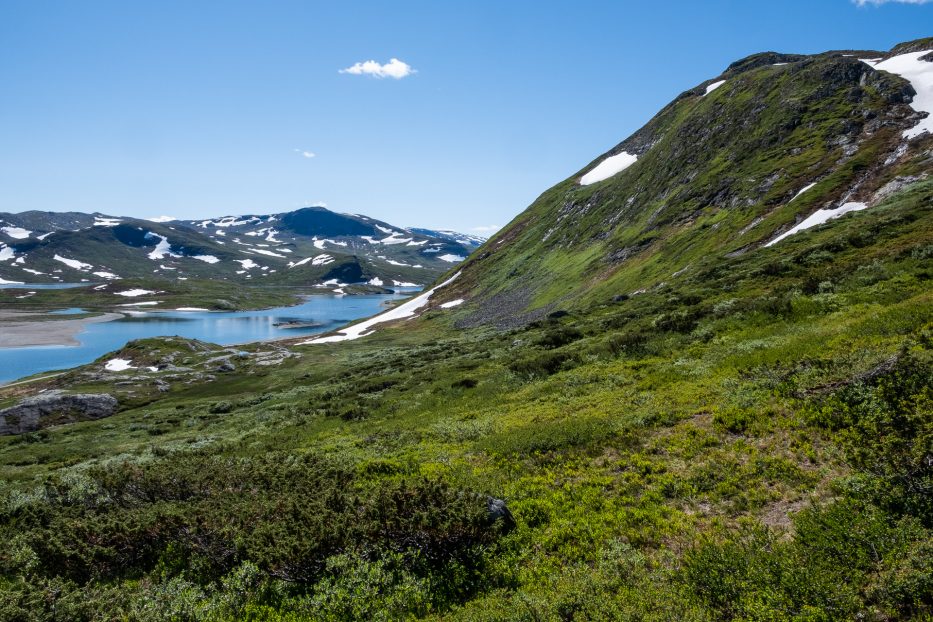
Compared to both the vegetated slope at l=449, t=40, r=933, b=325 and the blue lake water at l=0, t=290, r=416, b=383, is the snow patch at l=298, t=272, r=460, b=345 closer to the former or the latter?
the vegetated slope at l=449, t=40, r=933, b=325

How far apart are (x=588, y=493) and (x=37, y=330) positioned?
19259cm

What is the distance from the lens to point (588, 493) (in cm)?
1337

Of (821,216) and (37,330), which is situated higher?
(821,216)

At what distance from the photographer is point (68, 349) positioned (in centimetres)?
11481

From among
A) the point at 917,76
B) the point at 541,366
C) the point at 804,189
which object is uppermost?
the point at 917,76

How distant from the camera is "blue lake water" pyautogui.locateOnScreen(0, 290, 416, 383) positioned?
100688 mm

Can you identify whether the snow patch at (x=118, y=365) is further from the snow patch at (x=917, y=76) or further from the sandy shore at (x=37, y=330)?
the snow patch at (x=917, y=76)

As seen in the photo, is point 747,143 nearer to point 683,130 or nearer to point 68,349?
point 683,130

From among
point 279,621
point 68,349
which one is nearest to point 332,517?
point 279,621

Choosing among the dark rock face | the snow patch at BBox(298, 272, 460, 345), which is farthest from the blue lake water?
the dark rock face

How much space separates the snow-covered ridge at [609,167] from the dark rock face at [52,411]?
121848 mm

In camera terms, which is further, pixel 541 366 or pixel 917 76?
pixel 917 76

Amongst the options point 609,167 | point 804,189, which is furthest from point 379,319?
point 804,189

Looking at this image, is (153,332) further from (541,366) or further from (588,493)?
(588,493)
